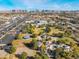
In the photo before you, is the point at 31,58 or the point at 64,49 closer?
the point at 31,58

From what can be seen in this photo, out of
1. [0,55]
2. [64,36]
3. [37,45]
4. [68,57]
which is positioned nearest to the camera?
[68,57]

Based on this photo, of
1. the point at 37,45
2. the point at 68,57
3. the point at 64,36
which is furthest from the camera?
the point at 64,36

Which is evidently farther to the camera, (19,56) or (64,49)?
(64,49)

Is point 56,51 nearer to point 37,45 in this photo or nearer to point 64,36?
point 37,45

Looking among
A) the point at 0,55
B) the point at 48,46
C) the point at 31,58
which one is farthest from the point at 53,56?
the point at 0,55

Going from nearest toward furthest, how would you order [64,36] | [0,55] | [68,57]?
1. [68,57]
2. [0,55]
3. [64,36]

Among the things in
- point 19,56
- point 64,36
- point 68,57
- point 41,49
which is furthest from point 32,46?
point 64,36

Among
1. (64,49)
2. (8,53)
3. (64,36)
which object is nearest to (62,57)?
(64,49)

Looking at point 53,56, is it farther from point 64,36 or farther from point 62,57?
point 64,36

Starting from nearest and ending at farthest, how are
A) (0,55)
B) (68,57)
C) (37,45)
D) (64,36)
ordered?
(68,57), (0,55), (37,45), (64,36)
